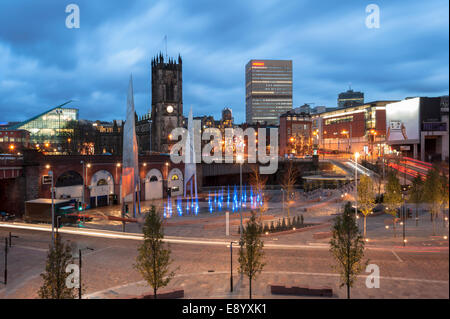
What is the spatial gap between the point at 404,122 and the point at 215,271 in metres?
70.4

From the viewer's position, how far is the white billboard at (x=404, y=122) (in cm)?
7062

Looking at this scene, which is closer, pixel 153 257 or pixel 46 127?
pixel 153 257

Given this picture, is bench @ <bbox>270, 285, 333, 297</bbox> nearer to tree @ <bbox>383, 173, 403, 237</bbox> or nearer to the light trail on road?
the light trail on road

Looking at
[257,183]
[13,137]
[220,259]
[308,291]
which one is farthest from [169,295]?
[13,137]

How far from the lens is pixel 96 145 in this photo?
163m

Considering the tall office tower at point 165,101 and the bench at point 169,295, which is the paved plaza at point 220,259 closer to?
the bench at point 169,295

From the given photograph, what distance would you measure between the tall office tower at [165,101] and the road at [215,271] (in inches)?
3577

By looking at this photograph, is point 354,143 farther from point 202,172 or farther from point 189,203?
point 189,203

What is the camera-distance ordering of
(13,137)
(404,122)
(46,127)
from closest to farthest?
1. (404,122)
2. (46,127)
3. (13,137)

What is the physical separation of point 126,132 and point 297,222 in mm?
25019

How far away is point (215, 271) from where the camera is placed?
835 inches

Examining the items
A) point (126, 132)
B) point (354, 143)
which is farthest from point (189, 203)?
point (354, 143)

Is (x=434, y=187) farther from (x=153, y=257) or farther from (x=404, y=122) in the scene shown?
(x=404, y=122)

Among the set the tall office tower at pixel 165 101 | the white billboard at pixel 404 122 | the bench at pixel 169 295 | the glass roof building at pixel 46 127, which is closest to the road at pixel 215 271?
the bench at pixel 169 295
